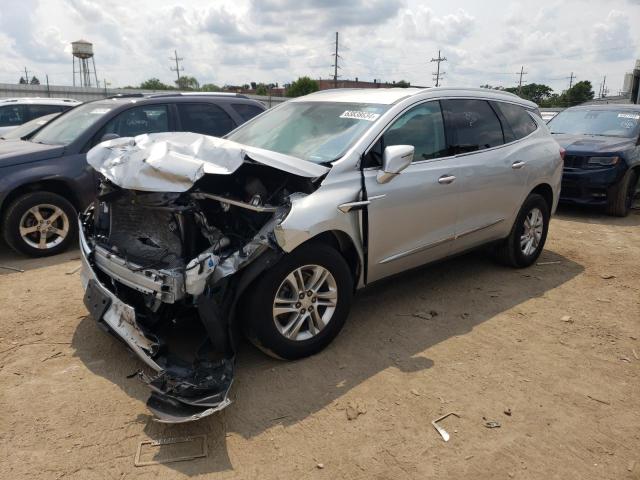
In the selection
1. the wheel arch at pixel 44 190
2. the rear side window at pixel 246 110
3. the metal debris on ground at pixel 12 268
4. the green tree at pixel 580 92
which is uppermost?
the green tree at pixel 580 92

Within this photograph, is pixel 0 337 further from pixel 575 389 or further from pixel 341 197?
pixel 575 389

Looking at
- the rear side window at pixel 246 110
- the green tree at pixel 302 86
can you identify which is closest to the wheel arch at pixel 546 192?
the rear side window at pixel 246 110

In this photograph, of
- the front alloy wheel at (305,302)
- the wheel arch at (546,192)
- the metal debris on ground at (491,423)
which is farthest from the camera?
the wheel arch at (546,192)

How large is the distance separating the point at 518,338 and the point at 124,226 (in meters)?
3.18

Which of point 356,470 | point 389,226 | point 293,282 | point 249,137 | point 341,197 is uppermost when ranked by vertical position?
point 249,137

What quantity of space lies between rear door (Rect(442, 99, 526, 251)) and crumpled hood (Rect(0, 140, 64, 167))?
14.5 feet

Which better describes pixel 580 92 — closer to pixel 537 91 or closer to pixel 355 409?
pixel 537 91

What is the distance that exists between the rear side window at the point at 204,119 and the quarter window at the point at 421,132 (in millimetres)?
3419

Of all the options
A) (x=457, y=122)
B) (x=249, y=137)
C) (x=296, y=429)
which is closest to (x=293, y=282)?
(x=296, y=429)

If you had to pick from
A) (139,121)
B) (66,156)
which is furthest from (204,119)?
(66,156)

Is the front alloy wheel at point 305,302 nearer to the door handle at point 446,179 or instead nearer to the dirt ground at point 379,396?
the dirt ground at point 379,396

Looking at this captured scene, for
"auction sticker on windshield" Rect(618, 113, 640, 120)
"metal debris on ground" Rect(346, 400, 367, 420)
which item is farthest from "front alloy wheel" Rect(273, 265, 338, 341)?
"auction sticker on windshield" Rect(618, 113, 640, 120)

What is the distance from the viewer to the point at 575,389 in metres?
3.43

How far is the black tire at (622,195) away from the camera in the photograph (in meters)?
8.55
